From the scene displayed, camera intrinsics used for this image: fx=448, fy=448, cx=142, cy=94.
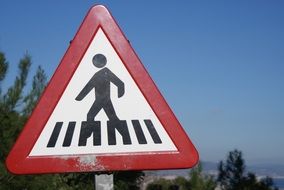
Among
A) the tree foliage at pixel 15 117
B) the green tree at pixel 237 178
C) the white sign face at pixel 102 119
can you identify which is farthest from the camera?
the green tree at pixel 237 178

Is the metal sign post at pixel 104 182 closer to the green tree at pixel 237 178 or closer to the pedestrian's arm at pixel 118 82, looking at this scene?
the pedestrian's arm at pixel 118 82

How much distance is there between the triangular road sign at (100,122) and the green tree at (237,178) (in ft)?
57.7

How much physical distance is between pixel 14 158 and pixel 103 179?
1.25 ft

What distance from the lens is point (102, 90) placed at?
6.18 feet

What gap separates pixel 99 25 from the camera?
196 cm

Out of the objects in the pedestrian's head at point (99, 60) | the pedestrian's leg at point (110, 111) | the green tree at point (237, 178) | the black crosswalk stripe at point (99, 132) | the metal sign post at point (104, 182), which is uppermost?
the green tree at point (237, 178)

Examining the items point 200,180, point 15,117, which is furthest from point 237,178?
point 15,117

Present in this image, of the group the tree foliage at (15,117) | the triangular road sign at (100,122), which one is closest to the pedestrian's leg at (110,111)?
the triangular road sign at (100,122)

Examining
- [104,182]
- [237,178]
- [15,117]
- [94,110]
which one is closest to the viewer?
[104,182]

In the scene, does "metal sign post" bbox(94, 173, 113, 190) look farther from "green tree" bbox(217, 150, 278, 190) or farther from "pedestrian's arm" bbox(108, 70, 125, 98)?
"green tree" bbox(217, 150, 278, 190)

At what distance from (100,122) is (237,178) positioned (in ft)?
62.0

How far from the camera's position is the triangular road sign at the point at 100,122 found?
182cm

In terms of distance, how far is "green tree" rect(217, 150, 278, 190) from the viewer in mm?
18983

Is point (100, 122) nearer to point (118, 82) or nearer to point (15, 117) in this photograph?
point (118, 82)
